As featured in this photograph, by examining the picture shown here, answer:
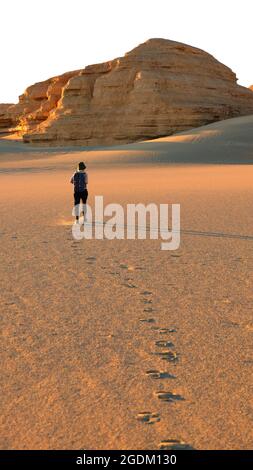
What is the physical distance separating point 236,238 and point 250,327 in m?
4.28

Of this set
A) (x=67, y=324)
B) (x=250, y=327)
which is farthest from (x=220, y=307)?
(x=67, y=324)

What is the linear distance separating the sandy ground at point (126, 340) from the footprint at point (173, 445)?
2 centimetres

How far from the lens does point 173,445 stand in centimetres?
302

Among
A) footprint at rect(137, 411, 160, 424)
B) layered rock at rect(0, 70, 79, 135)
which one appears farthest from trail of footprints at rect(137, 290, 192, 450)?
layered rock at rect(0, 70, 79, 135)

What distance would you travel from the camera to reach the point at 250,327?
4805mm

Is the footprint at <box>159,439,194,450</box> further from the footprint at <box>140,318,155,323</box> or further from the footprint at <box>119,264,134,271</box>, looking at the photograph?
the footprint at <box>119,264,134,271</box>

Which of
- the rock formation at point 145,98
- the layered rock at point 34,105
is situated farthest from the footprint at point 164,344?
the layered rock at point 34,105

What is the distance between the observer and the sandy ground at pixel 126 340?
322 centimetres

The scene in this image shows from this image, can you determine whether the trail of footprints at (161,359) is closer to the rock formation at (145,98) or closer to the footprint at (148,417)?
the footprint at (148,417)

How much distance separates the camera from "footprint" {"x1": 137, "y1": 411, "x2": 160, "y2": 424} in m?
3.27

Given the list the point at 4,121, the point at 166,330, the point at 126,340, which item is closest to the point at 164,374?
the point at 126,340

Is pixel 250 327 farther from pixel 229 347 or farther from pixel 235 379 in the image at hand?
pixel 235 379

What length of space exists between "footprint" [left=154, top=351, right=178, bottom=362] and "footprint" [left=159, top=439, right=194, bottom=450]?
1.09m
